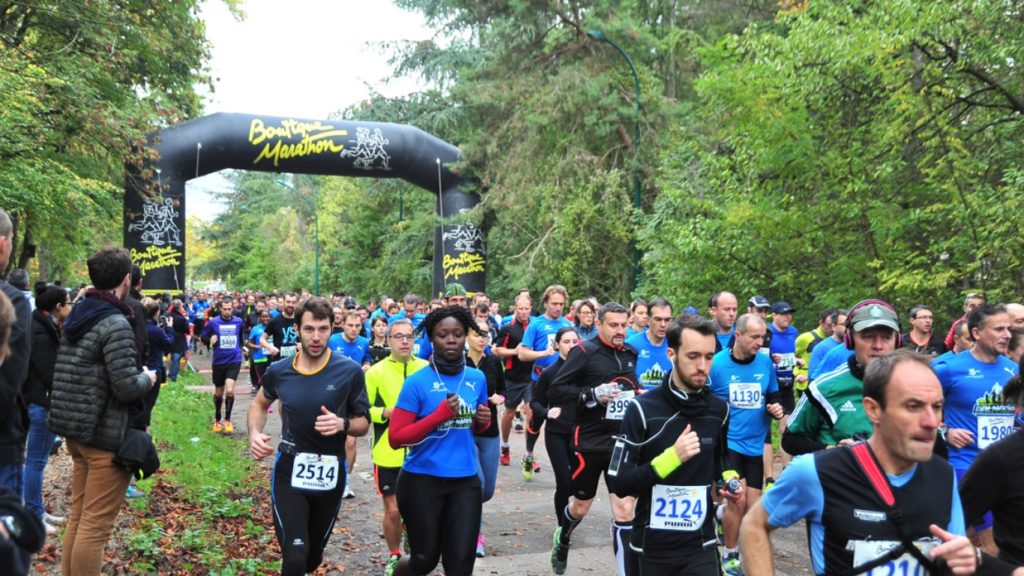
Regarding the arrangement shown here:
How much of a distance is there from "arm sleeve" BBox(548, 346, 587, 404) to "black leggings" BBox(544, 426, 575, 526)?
21.2 inches

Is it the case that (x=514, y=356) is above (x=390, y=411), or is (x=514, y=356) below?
above

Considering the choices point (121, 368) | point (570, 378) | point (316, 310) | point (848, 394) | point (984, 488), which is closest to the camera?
point (984, 488)

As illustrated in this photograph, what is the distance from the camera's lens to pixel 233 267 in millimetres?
92500

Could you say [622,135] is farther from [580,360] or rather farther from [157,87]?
[580,360]

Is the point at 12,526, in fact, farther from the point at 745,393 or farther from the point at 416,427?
the point at 745,393

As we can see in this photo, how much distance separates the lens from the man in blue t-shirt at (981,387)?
5.98 metres

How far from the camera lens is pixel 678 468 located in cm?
462

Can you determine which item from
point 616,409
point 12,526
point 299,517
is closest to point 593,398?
point 616,409

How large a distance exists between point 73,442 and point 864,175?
38.8ft

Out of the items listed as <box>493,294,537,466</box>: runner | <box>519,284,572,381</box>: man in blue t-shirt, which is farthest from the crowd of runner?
<box>493,294,537,466</box>: runner

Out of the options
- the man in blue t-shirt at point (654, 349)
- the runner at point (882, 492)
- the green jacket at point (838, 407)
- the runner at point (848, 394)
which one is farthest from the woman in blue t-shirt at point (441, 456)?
the runner at point (882, 492)

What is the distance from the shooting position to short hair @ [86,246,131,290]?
17.1 feet

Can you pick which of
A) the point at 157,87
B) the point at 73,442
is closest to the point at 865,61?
the point at 73,442

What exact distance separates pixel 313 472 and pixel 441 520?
84cm
